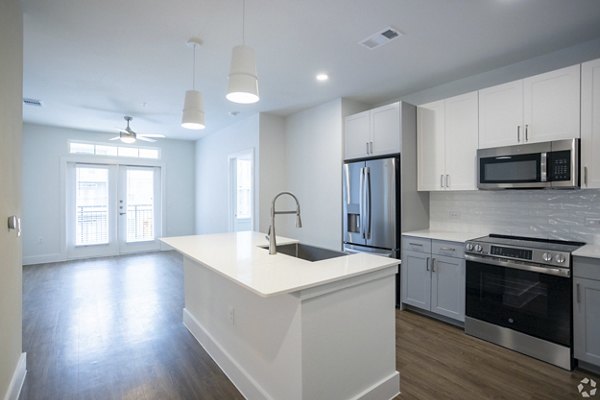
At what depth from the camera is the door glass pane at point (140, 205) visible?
22.8 feet

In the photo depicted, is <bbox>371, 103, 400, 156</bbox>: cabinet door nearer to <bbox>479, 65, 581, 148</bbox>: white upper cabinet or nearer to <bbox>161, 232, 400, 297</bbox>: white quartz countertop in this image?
<bbox>479, 65, 581, 148</bbox>: white upper cabinet

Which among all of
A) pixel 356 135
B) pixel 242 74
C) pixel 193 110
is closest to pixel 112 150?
pixel 193 110

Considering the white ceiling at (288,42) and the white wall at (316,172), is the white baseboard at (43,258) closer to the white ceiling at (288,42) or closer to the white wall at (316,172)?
the white ceiling at (288,42)

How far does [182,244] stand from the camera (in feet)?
8.87

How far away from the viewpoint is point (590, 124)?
96.3 inches

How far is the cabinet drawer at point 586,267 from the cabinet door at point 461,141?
1.10m

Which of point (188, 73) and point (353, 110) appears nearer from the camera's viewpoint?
point (188, 73)

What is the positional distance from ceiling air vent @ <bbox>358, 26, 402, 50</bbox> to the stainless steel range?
2.02 meters

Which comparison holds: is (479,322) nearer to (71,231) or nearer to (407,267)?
(407,267)

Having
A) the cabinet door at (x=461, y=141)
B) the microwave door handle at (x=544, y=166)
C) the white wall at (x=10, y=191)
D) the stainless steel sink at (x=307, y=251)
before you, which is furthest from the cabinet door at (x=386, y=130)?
the white wall at (x=10, y=191)

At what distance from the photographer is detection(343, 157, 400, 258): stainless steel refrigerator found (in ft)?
11.5

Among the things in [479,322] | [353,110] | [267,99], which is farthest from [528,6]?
[267,99]

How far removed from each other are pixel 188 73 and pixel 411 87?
273 centimetres

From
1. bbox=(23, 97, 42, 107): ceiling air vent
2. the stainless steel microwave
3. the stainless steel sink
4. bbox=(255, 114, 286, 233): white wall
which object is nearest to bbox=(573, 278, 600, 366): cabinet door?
the stainless steel microwave
